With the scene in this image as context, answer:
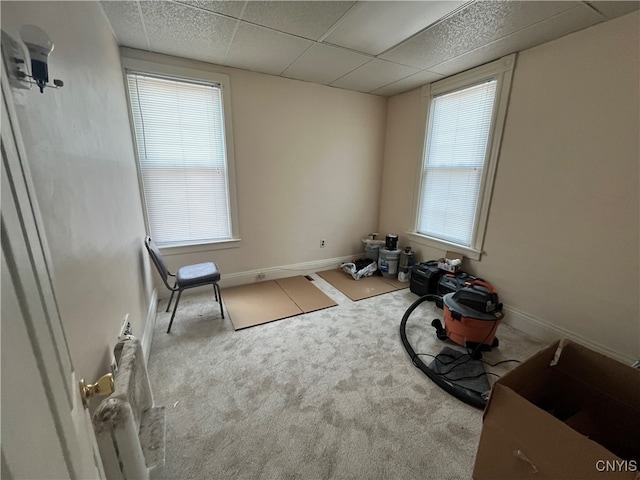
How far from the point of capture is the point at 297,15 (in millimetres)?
1783

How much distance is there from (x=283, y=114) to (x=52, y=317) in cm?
298

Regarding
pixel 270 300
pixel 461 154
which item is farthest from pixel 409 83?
pixel 270 300

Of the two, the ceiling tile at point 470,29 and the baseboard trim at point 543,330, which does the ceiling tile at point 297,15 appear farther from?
the baseboard trim at point 543,330

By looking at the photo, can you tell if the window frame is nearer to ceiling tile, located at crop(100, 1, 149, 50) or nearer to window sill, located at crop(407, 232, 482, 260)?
ceiling tile, located at crop(100, 1, 149, 50)

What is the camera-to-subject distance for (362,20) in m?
1.83

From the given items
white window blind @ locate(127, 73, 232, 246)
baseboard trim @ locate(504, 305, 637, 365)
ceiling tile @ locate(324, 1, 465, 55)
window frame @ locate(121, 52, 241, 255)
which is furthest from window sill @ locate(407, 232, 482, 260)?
white window blind @ locate(127, 73, 232, 246)

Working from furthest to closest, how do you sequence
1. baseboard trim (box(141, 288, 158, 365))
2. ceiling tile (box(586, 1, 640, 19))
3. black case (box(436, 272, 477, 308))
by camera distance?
black case (box(436, 272, 477, 308)) < baseboard trim (box(141, 288, 158, 365)) < ceiling tile (box(586, 1, 640, 19))

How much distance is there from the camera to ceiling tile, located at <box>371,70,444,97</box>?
2814 millimetres

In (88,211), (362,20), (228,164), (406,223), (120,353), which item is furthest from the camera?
(406,223)

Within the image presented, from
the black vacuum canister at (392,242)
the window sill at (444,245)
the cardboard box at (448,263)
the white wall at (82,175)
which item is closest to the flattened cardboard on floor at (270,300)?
the white wall at (82,175)

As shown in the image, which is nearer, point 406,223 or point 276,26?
point 276,26

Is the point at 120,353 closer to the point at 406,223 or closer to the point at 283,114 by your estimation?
the point at 283,114

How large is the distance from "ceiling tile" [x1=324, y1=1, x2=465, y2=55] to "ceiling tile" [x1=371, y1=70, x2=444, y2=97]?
0.82 metres

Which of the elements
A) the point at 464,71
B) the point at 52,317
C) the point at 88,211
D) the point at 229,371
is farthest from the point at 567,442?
the point at 464,71
